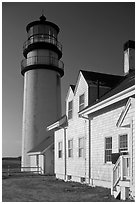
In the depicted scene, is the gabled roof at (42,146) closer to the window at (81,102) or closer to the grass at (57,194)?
the window at (81,102)

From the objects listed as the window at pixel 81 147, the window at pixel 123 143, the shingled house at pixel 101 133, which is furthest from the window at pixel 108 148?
the window at pixel 81 147

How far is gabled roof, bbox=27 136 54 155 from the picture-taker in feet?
87.5

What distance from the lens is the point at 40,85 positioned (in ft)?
100

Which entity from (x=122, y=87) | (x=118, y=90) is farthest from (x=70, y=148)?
(x=118, y=90)

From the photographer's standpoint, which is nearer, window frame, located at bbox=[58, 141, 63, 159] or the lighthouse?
window frame, located at bbox=[58, 141, 63, 159]

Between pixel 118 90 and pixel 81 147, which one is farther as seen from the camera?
pixel 81 147

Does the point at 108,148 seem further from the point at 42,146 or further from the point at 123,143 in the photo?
the point at 42,146

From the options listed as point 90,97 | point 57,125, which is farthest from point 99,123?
point 57,125

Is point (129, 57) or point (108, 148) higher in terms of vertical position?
point (129, 57)

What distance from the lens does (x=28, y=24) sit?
32750mm

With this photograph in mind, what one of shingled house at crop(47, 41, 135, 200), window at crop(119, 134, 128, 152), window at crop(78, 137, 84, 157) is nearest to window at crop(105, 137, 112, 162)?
shingled house at crop(47, 41, 135, 200)

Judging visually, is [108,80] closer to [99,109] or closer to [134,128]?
[99,109]

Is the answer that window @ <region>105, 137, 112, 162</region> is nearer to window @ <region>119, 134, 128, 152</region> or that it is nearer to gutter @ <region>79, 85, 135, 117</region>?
window @ <region>119, 134, 128, 152</region>

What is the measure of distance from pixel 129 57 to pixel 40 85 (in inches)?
569
